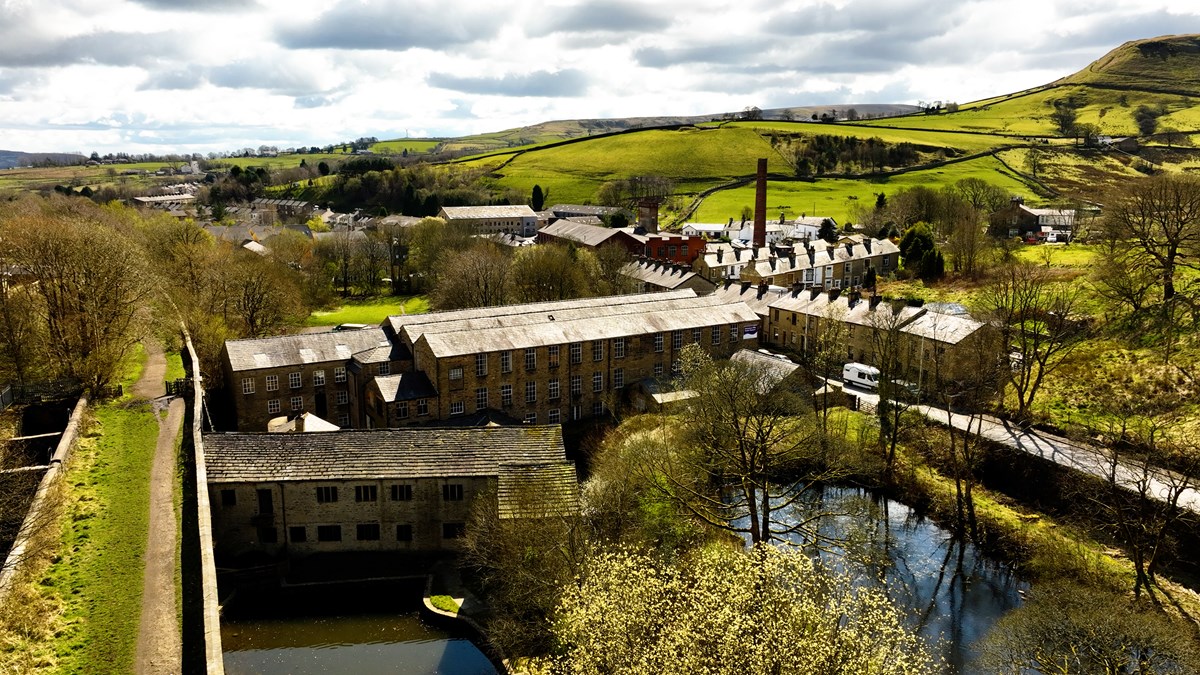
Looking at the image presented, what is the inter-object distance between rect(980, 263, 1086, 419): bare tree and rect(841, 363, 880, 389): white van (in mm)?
8553

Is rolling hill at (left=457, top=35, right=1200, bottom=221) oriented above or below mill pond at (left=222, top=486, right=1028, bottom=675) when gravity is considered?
above

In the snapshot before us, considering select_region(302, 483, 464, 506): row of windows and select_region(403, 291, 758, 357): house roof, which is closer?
select_region(302, 483, 464, 506): row of windows

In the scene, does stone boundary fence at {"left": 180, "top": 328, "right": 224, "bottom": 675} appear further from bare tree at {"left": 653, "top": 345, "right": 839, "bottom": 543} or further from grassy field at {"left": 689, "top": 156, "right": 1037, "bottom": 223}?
grassy field at {"left": 689, "top": 156, "right": 1037, "bottom": 223}

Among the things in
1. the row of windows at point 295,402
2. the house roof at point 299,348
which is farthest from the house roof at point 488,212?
the row of windows at point 295,402

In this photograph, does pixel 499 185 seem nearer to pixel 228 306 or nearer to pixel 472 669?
pixel 228 306

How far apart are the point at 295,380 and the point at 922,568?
125ft

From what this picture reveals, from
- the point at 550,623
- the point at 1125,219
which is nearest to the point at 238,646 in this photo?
the point at 550,623

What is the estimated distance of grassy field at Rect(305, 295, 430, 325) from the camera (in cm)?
8038

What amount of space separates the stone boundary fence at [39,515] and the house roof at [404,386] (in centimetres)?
1527

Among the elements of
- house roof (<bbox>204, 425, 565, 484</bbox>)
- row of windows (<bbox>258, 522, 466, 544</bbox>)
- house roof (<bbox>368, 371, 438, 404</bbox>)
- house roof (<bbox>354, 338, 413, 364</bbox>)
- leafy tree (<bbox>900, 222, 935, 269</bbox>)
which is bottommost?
row of windows (<bbox>258, 522, 466, 544</bbox>)

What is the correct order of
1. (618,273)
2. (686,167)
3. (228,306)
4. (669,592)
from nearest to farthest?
(669,592), (228,306), (618,273), (686,167)

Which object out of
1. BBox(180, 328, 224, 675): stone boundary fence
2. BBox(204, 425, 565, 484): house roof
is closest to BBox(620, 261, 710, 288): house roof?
BBox(204, 425, 565, 484): house roof

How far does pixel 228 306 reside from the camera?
61.9 meters

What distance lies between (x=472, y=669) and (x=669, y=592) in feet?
36.6
